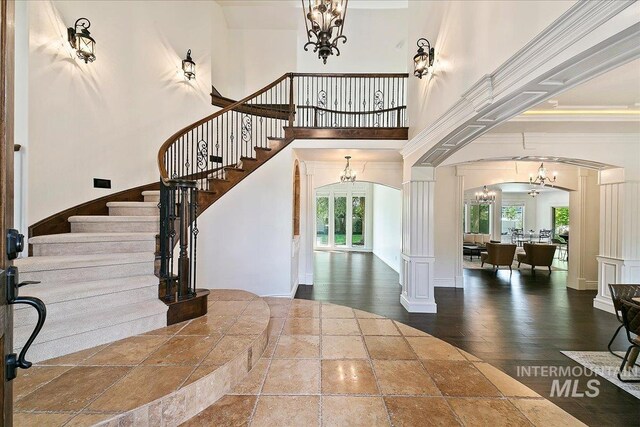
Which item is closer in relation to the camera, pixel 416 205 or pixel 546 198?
pixel 416 205

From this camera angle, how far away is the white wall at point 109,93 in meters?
3.09

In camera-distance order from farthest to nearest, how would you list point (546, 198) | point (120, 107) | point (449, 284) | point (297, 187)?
point (546, 198)
point (449, 284)
point (297, 187)
point (120, 107)

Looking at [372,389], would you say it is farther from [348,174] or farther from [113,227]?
[348,174]

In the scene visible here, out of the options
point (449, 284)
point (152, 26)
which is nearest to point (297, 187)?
point (152, 26)

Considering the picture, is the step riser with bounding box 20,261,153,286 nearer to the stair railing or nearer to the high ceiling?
the stair railing

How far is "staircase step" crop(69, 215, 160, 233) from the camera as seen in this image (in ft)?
10.5

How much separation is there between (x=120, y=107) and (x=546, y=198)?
17.7 m

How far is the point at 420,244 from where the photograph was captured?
4.86 m

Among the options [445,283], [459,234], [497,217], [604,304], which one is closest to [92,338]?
[445,283]

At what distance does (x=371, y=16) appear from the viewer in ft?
22.5

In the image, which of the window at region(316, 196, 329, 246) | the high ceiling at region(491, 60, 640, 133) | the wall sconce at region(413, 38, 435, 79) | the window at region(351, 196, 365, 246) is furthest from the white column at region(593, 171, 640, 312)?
the window at region(316, 196, 329, 246)

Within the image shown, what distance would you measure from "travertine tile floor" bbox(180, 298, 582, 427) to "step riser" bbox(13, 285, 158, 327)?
120cm

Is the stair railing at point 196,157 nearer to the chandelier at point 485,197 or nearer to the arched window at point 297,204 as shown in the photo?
the arched window at point 297,204

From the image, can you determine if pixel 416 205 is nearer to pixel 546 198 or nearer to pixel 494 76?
pixel 494 76
